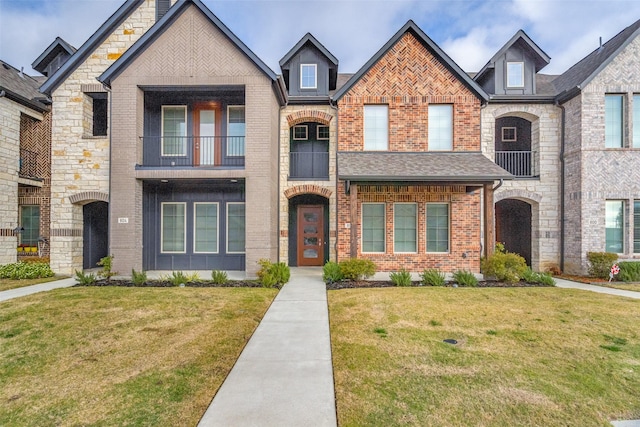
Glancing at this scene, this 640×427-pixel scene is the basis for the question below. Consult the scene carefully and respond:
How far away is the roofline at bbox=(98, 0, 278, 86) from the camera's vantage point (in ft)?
35.0

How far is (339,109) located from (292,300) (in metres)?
7.68

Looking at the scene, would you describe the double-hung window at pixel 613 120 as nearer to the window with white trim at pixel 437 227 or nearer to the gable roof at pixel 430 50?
the gable roof at pixel 430 50

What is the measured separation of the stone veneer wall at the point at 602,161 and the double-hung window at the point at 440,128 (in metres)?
4.65

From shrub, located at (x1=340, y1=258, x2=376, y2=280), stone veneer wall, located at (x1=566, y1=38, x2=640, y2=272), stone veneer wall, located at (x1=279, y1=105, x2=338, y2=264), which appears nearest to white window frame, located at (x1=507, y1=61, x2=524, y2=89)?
stone veneer wall, located at (x1=566, y1=38, x2=640, y2=272)

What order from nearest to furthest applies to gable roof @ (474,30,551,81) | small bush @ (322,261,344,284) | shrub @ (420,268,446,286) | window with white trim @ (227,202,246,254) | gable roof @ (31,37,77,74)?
shrub @ (420,268,446,286)
small bush @ (322,261,344,284)
window with white trim @ (227,202,246,254)
gable roof @ (474,30,551,81)
gable roof @ (31,37,77,74)

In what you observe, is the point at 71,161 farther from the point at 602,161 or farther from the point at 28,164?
the point at 602,161

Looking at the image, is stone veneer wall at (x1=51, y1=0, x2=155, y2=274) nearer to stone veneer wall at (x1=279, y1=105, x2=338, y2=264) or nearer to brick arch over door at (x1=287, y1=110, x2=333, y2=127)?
stone veneer wall at (x1=279, y1=105, x2=338, y2=264)

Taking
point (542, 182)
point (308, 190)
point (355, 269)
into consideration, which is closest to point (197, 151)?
point (308, 190)

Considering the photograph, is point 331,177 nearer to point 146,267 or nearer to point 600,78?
point 146,267

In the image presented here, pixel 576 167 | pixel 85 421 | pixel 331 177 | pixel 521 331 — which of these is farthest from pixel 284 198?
pixel 576 167

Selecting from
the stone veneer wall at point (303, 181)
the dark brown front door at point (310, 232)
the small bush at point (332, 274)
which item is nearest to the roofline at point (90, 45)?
the stone veneer wall at point (303, 181)

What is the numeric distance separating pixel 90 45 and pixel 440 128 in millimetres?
13323

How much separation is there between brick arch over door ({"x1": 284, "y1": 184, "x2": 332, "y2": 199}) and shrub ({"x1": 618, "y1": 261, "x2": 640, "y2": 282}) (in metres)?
10.4

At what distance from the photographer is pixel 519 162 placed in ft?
44.1
